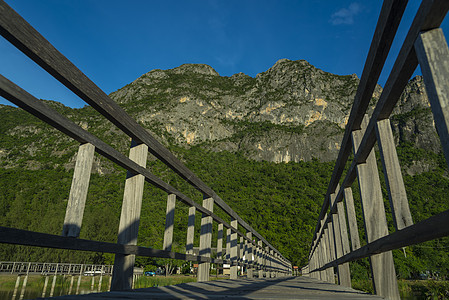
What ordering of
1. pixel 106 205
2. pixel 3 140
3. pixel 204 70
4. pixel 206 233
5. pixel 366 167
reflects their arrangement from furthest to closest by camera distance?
pixel 204 70 → pixel 3 140 → pixel 106 205 → pixel 206 233 → pixel 366 167

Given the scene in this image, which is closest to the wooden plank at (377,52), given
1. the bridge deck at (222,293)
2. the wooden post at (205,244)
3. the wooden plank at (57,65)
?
the bridge deck at (222,293)

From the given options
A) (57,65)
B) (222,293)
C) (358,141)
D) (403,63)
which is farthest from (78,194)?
(358,141)

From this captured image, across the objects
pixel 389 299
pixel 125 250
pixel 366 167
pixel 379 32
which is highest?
pixel 379 32

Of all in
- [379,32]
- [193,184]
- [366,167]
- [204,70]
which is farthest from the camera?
[204,70]

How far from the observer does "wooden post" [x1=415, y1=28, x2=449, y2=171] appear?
82 centimetres

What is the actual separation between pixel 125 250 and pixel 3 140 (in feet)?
240

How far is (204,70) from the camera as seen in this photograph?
462ft

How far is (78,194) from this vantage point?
1.30m

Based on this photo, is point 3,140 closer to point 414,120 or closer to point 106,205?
point 106,205

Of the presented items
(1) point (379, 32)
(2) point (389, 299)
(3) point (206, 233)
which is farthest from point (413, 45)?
(3) point (206, 233)

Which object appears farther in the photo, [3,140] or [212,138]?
[212,138]

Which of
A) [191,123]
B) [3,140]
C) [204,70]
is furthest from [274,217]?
[204,70]

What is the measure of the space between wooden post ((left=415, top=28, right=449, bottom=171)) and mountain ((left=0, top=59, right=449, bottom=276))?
27.8 m

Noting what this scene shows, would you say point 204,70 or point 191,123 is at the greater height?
point 204,70
